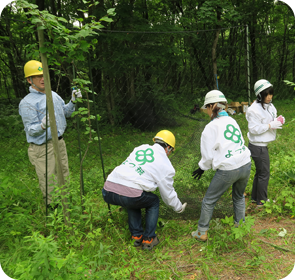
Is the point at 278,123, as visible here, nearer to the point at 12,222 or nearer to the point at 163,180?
the point at 163,180

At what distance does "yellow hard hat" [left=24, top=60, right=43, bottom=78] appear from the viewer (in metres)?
2.60

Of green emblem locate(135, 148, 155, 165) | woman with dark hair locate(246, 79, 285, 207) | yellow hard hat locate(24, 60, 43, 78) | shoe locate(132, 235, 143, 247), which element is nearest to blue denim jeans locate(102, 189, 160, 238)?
shoe locate(132, 235, 143, 247)

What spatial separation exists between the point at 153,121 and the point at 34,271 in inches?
232

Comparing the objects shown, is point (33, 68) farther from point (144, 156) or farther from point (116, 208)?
point (116, 208)

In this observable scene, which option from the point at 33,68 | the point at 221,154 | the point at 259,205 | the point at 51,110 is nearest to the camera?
the point at 51,110

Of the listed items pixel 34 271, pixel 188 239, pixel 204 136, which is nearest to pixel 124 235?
pixel 188 239

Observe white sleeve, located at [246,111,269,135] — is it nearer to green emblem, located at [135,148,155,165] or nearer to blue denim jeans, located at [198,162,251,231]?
blue denim jeans, located at [198,162,251,231]

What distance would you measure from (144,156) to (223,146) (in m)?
0.74

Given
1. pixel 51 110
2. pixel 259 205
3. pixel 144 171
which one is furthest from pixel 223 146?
pixel 51 110

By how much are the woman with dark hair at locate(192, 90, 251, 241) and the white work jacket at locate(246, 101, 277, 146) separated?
2.27ft

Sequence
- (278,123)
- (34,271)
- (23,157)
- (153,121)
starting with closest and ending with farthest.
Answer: (34,271) < (278,123) < (23,157) < (153,121)

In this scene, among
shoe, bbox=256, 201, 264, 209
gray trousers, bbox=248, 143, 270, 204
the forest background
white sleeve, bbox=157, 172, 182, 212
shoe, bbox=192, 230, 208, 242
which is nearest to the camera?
the forest background

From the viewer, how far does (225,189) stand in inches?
90.4

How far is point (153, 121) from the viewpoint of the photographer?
7.13 m
